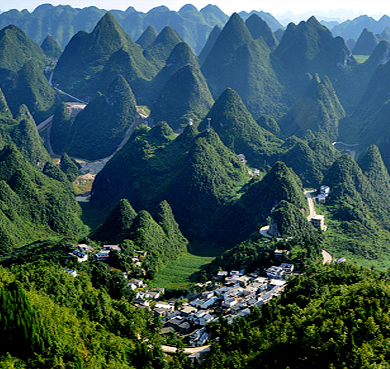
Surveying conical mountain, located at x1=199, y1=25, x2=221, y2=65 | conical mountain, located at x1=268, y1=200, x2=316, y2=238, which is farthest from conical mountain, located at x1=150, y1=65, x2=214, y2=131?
conical mountain, located at x1=268, y1=200, x2=316, y2=238

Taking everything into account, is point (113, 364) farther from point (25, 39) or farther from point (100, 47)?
point (25, 39)

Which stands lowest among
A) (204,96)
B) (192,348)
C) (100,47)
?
(192,348)

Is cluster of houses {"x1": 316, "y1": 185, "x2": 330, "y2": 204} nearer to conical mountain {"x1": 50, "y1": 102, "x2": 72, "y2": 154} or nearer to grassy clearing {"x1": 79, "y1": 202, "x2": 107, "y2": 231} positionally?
grassy clearing {"x1": 79, "y1": 202, "x2": 107, "y2": 231}

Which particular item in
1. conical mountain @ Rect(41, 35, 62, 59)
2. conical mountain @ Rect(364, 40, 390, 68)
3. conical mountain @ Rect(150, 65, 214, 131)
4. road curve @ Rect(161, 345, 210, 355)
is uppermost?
conical mountain @ Rect(41, 35, 62, 59)

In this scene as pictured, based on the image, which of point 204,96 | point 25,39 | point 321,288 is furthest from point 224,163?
point 25,39

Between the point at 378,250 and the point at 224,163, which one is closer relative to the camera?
the point at 378,250

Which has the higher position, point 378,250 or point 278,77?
point 278,77

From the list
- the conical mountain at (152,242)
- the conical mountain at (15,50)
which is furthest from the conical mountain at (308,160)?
the conical mountain at (15,50)

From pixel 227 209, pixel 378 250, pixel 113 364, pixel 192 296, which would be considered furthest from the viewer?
pixel 227 209
